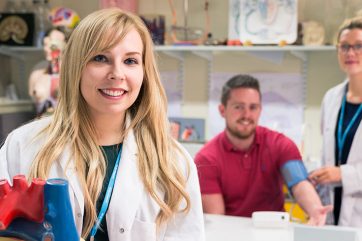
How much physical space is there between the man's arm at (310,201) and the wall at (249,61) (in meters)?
1.00

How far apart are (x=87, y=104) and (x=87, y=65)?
13cm

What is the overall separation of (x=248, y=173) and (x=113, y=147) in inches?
34.3

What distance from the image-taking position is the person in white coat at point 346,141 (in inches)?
76.4

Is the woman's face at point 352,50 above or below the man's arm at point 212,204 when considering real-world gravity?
above

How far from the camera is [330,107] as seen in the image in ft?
7.05

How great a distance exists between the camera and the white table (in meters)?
1.53

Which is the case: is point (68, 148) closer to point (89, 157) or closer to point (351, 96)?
point (89, 157)

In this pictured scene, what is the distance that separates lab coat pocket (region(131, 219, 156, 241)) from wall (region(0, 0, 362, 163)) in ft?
6.41

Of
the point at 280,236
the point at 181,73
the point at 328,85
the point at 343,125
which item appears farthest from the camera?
the point at 181,73

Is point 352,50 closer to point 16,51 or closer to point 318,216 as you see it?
point 318,216

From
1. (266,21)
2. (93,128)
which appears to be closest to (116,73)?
(93,128)

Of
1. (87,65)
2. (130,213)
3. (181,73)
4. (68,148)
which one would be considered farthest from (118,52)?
(181,73)

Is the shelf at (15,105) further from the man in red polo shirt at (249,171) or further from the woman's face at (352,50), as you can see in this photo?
the woman's face at (352,50)

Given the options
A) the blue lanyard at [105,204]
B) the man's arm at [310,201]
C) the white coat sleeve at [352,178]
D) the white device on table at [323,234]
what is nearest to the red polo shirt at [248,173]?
the man's arm at [310,201]
